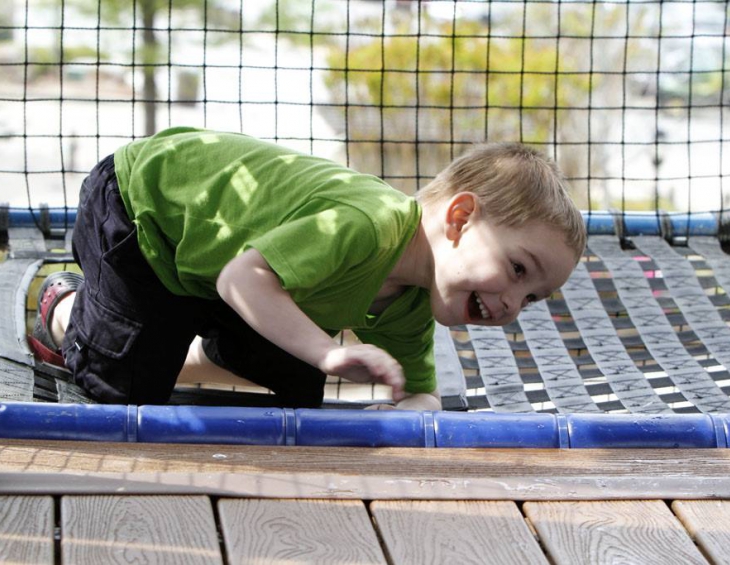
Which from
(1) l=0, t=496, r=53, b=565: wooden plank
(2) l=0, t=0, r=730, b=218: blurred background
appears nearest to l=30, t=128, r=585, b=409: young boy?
(1) l=0, t=496, r=53, b=565: wooden plank

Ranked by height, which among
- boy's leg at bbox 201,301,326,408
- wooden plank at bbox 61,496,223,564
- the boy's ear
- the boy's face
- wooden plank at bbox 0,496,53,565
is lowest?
boy's leg at bbox 201,301,326,408

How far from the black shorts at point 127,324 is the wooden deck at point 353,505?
39 centimetres

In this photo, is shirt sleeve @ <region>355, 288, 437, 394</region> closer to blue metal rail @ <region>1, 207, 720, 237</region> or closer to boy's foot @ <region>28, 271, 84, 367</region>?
boy's foot @ <region>28, 271, 84, 367</region>

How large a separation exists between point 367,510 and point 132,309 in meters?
0.71

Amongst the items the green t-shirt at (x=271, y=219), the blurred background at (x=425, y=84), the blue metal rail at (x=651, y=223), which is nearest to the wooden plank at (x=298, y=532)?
the green t-shirt at (x=271, y=219)

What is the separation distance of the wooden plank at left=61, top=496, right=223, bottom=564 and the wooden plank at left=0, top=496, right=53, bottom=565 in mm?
19

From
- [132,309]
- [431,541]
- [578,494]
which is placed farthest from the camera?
[132,309]

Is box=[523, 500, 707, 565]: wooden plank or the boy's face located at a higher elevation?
the boy's face

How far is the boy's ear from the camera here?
73.9 inches

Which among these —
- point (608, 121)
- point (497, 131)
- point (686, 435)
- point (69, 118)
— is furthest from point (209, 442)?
point (69, 118)

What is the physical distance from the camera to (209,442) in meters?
1.68

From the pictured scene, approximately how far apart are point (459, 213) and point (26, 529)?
0.87 metres

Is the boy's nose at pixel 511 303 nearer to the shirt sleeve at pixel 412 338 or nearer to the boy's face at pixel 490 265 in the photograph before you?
the boy's face at pixel 490 265

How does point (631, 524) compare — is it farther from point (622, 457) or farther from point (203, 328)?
point (203, 328)
